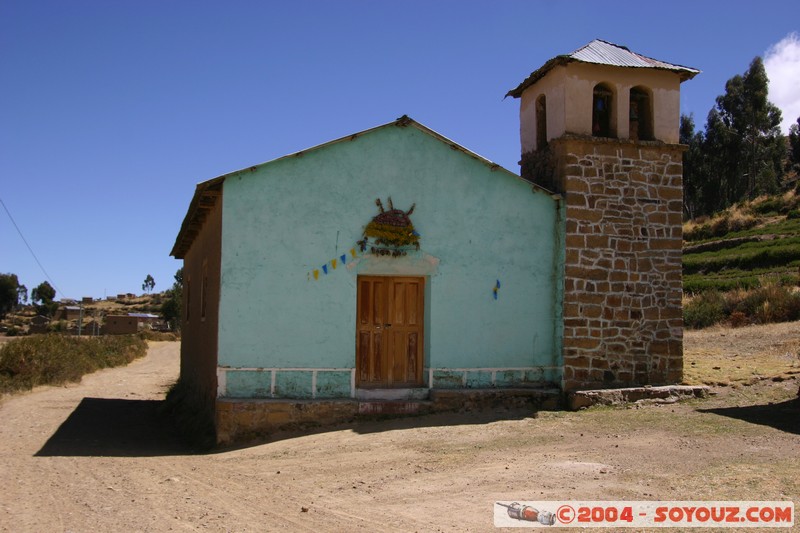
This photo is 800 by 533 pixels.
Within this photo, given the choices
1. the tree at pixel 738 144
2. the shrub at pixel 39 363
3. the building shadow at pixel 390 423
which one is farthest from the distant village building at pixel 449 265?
the tree at pixel 738 144

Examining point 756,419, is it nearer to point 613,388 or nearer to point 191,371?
point 613,388

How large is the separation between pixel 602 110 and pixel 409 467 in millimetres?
7727

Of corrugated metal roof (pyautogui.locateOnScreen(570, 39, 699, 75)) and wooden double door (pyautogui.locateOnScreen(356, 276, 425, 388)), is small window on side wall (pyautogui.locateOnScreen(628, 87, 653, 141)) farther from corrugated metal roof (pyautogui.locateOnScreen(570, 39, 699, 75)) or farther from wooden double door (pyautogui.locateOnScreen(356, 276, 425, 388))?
wooden double door (pyautogui.locateOnScreen(356, 276, 425, 388))

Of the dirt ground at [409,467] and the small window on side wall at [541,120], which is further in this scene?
the small window on side wall at [541,120]

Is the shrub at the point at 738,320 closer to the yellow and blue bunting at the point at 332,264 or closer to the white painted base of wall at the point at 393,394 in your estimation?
the white painted base of wall at the point at 393,394

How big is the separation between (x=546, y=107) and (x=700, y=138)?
41187 millimetres

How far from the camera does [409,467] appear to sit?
8594 mm

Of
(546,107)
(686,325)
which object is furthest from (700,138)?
(546,107)

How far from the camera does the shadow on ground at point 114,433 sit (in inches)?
408

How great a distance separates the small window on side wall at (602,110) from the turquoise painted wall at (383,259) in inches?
69.4

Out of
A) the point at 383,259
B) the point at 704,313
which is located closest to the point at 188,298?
the point at 383,259

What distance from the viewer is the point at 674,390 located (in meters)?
12.1

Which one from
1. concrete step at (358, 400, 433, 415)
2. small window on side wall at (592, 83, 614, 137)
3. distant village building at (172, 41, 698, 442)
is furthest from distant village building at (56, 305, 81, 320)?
small window on side wall at (592, 83, 614, 137)

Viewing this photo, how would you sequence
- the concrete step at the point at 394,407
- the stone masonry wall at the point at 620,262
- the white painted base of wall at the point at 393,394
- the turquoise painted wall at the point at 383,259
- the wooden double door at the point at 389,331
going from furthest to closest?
the stone masonry wall at the point at 620,262 → the wooden double door at the point at 389,331 → the white painted base of wall at the point at 393,394 → the concrete step at the point at 394,407 → the turquoise painted wall at the point at 383,259
